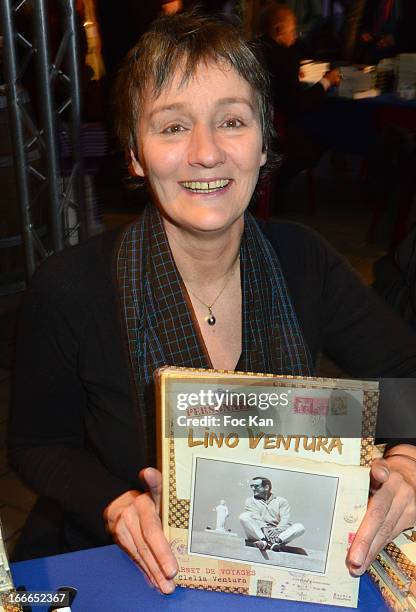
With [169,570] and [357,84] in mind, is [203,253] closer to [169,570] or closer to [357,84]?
[169,570]

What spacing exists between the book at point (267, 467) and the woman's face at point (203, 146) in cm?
55

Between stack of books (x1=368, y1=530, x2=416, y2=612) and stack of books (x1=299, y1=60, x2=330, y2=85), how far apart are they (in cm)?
606

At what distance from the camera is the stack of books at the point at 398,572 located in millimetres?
1124

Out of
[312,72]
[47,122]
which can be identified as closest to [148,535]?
[47,122]

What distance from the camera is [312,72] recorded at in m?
6.93

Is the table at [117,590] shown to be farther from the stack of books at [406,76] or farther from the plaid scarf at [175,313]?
the stack of books at [406,76]

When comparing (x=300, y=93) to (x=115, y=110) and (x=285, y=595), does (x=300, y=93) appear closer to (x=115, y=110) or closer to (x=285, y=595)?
(x=115, y=110)

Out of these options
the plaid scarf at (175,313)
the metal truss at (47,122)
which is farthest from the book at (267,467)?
the metal truss at (47,122)

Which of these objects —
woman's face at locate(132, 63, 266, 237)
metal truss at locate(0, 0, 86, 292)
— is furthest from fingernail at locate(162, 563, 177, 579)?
metal truss at locate(0, 0, 86, 292)

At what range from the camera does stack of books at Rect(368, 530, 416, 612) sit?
1.12 metres

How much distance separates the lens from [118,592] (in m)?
1.17

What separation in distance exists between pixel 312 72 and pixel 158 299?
5.86m

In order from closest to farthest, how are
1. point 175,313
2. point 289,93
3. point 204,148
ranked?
point 204,148 < point 175,313 < point 289,93

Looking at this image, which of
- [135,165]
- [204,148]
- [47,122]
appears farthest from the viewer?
[47,122]
